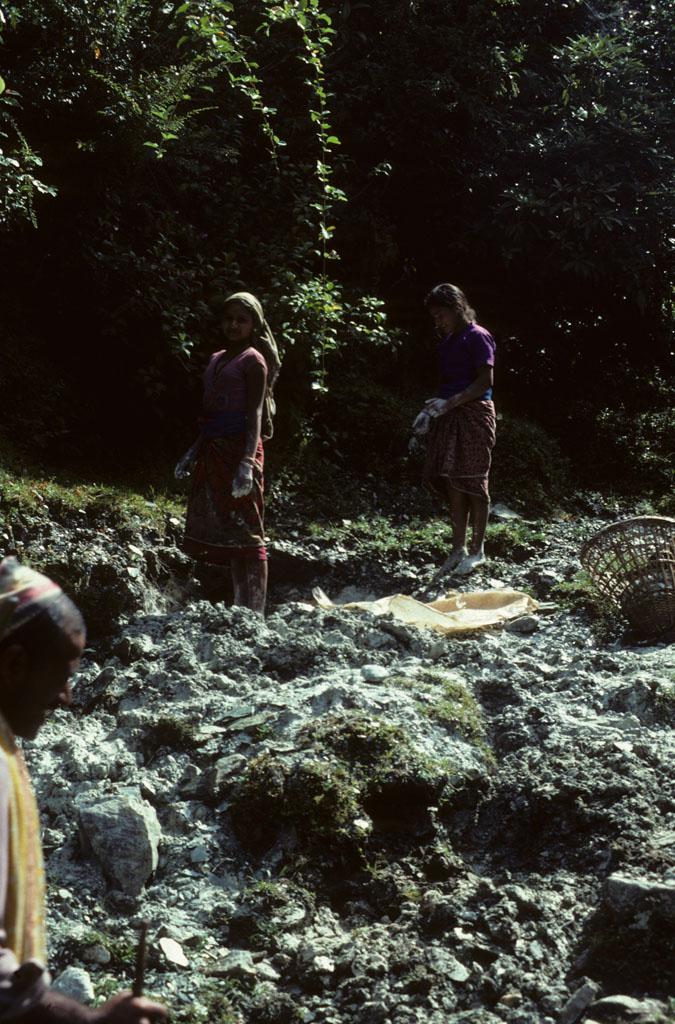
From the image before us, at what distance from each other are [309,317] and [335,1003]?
6.58 meters

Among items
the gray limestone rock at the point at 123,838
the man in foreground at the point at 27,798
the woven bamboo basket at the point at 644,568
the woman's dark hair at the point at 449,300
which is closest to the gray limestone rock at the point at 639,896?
the gray limestone rock at the point at 123,838

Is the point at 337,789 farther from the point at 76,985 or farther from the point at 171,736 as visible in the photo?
the point at 76,985

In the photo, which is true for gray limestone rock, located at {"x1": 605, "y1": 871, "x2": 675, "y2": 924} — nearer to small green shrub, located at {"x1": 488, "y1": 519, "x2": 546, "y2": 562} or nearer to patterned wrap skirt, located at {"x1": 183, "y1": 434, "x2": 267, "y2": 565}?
patterned wrap skirt, located at {"x1": 183, "y1": 434, "x2": 267, "y2": 565}

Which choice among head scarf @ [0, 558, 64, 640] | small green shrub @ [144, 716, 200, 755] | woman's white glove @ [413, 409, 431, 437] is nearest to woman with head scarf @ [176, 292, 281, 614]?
woman's white glove @ [413, 409, 431, 437]

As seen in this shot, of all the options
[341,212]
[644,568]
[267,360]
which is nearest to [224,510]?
[267,360]

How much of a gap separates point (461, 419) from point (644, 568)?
195 centimetres

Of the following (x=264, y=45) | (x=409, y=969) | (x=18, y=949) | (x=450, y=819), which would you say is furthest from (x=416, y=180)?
(x=18, y=949)

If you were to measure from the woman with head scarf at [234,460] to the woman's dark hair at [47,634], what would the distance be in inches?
180

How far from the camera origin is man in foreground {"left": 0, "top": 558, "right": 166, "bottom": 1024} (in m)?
1.76

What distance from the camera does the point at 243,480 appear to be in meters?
6.54

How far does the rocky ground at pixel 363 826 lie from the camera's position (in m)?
3.41

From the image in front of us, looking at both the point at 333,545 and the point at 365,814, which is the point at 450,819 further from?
the point at 333,545

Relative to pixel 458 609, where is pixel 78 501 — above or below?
above

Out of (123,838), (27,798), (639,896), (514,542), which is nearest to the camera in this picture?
(27,798)
